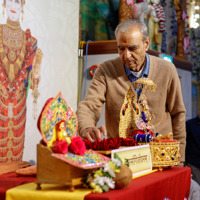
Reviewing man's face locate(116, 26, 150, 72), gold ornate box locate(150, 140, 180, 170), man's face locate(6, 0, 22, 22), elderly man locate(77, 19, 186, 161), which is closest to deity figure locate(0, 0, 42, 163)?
man's face locate(6, 0, 22, 22)

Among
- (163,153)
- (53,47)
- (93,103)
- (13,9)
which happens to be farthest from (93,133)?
(53,47)

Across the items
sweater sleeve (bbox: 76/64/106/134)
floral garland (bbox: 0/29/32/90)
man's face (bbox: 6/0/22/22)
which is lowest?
sweater sleeve (bbox: 76/64/106/134)

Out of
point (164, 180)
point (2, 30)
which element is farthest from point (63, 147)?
point (2, 30)

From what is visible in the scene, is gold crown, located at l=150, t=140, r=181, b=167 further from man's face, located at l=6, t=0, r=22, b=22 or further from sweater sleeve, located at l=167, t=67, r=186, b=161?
man's face, located at l=6, t=0, r=22, b=22

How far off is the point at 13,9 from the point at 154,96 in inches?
51.3

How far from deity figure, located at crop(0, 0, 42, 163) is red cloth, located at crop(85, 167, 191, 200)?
1368 millimetres

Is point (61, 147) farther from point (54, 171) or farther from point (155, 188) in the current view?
point (155, 188)

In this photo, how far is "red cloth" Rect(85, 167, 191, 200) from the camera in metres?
1.20

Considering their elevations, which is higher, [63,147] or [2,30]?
[2,30]

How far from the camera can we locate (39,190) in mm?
1237

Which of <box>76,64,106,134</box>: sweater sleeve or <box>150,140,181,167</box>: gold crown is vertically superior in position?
<box>76,64,106,134</box>: sweater sleeve

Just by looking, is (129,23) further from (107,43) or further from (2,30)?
(107,43)

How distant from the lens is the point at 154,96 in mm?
2211

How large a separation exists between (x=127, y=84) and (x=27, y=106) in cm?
103
